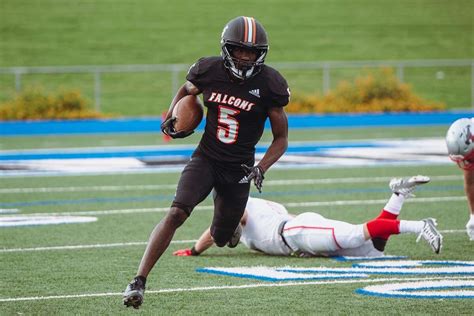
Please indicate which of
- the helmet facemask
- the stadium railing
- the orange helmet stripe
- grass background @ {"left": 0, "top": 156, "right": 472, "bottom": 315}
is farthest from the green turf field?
the stadium railing

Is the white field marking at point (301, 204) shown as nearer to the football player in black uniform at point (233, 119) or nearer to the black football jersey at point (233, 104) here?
the football player in black uniform at point (233, 119)

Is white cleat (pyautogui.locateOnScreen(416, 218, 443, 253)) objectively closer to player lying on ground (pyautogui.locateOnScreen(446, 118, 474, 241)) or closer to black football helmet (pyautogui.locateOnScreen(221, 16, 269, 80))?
player lying on ground (pyautogui.locateOnScreen(446, 118, 474, 241))

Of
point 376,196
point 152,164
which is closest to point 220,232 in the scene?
point 376,196

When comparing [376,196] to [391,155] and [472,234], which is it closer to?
[472,234]

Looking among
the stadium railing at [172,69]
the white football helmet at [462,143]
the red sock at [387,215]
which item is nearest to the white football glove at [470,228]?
the white football helmet at [462,143]

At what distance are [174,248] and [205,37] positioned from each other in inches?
1055

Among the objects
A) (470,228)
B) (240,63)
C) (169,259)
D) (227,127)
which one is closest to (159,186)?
(169,259)

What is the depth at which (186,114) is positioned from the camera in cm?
716

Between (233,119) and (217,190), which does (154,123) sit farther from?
(233,119)

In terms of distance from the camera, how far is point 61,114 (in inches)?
918

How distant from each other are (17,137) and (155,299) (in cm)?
1490

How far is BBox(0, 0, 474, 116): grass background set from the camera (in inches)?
1188

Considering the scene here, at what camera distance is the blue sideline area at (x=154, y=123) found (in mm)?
22125

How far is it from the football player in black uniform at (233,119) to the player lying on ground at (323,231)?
3.69 feet
